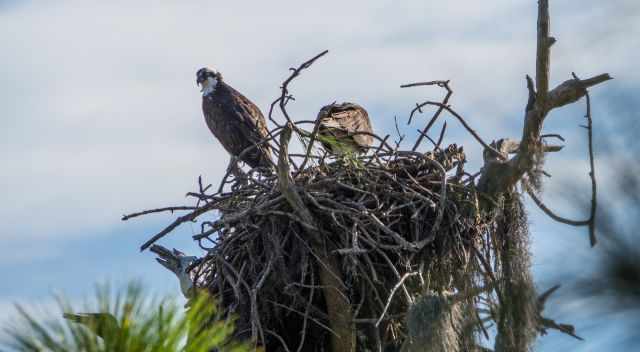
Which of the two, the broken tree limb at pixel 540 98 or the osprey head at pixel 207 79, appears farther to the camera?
the osprey head at pixel 207 79

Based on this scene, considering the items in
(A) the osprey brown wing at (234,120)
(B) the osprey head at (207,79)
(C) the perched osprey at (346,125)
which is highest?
(B) the osprey head at (207,79)

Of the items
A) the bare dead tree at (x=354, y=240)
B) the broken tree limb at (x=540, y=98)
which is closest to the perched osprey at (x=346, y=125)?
the bare dead tree at (x=354, y=240)

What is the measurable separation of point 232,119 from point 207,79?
1.15 m

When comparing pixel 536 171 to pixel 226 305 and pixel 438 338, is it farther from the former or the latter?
pixel 226 305

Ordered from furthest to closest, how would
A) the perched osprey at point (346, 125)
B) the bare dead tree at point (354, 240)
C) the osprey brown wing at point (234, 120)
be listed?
1. the osprey brown wing at point (234, 120)
2. the perched osprey at point (346, 125)
3. the bare dead tree at point (354, 240)

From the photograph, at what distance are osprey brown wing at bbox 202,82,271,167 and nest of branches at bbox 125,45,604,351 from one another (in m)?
3.38

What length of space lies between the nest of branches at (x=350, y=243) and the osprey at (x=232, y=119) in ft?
11.1

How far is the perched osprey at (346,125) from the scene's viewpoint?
7926mm

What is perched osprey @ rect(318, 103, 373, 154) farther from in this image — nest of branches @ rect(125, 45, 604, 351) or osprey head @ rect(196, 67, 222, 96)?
osprey head @ rect(196, 67, 222, 96)

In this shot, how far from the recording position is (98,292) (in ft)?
9.07

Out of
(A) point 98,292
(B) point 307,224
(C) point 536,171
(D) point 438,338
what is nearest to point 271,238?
(B) point 307,224

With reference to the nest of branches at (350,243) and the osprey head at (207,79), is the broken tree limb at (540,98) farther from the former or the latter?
the osprey head at (207,79)

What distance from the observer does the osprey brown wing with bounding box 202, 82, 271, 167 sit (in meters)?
10.2

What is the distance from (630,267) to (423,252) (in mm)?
4533
